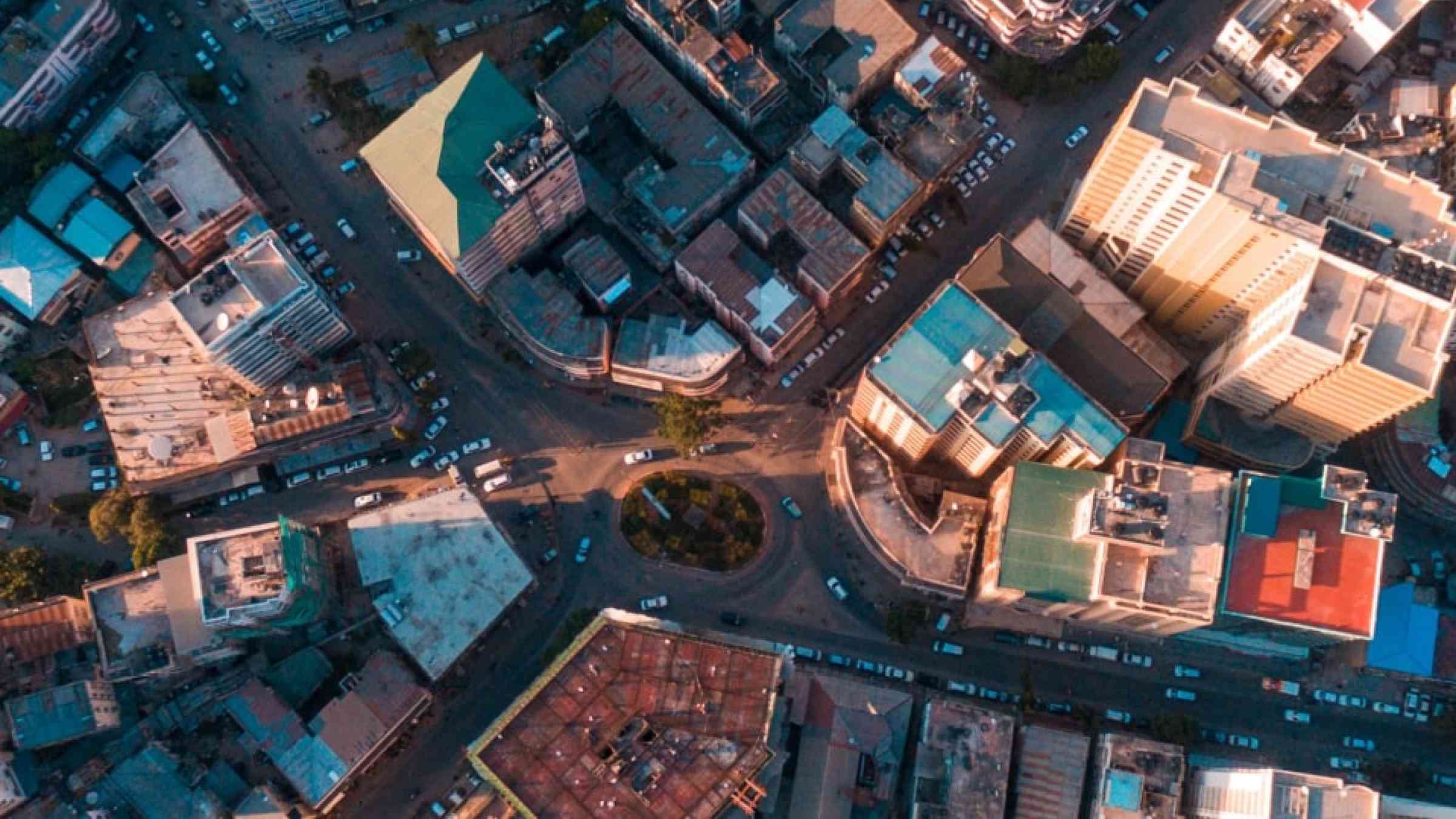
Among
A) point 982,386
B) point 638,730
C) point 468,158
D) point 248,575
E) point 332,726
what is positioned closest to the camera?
point 638,730

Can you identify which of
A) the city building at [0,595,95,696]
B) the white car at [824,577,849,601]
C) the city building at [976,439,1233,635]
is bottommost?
the city building at [0,595,95,696]

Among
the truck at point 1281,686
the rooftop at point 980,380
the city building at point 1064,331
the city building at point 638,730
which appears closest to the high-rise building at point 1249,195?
the city building at point 1064,331

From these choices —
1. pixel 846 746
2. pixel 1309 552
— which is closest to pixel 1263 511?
pixel 1309 552

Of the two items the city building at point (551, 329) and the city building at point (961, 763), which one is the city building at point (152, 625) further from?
the city building at point (961, 763)

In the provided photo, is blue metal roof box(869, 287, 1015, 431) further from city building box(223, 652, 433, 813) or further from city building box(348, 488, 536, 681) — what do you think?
city building box(223, 652, 433, 813)

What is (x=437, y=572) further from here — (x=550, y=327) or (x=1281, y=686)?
(x=1281, y=686)

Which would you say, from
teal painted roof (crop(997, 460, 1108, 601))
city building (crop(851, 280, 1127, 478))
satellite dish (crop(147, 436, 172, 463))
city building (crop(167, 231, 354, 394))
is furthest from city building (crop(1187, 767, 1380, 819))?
satellite dish (crop(147, 436, 172, 463))
